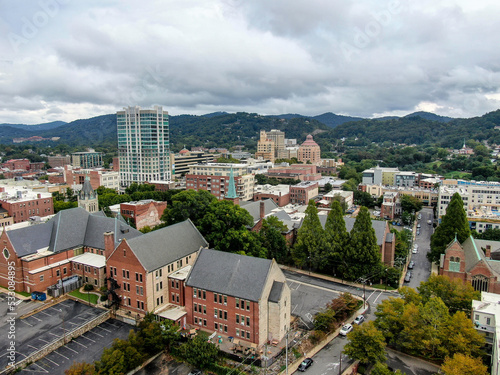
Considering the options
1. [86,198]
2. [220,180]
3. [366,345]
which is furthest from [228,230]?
[220,180]

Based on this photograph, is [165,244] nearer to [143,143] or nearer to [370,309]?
[370,309]

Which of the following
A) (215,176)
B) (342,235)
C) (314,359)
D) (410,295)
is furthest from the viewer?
(215,176)

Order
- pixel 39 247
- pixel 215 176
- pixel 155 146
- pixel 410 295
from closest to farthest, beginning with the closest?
pixel 410 295 → pixel 39 247 → pixel 215 176 → pixel 155 146

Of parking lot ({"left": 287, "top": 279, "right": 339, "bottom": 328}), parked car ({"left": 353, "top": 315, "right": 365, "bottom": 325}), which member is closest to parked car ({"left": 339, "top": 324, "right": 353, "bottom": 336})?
parked car ({"left": 353, "top": 315, "right": 365, "bottom": 325})

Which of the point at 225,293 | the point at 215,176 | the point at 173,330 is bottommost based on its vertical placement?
the point at 173,330

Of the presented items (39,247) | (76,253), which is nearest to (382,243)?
(76,253)

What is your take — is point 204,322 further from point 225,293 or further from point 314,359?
point 314,359
